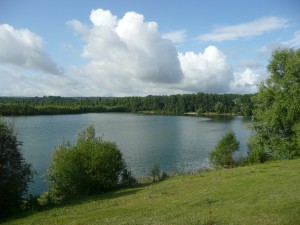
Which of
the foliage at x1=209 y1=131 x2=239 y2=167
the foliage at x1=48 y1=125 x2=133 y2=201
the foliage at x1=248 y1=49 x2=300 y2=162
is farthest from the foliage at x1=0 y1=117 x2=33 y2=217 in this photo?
the foliage at x1=248 y1=49 x2=300 y2=162

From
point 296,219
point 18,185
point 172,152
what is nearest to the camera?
point 296,219

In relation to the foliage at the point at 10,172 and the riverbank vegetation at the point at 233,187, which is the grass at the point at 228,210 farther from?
the foliage at the point at 10,172

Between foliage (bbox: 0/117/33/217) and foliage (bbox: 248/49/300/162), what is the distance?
27378 mm

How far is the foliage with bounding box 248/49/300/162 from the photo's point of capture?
1579 inches

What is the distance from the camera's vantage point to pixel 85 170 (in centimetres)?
3078

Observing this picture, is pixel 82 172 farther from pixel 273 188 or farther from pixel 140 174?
pixel 273 188

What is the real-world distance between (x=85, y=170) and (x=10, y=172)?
8.22 m

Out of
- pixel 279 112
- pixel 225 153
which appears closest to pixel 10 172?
pixel 225 153

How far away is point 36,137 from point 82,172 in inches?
1826

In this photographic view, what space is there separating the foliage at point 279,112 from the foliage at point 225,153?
8.21 feet

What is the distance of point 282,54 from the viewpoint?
41.7 m

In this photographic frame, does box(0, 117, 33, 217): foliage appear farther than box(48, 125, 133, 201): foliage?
No

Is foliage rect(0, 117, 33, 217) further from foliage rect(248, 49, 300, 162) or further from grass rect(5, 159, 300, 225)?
foliage rect(248, 49, 300, 162)

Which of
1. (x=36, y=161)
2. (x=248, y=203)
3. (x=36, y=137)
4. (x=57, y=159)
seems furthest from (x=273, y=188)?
(x=36, y=137)
